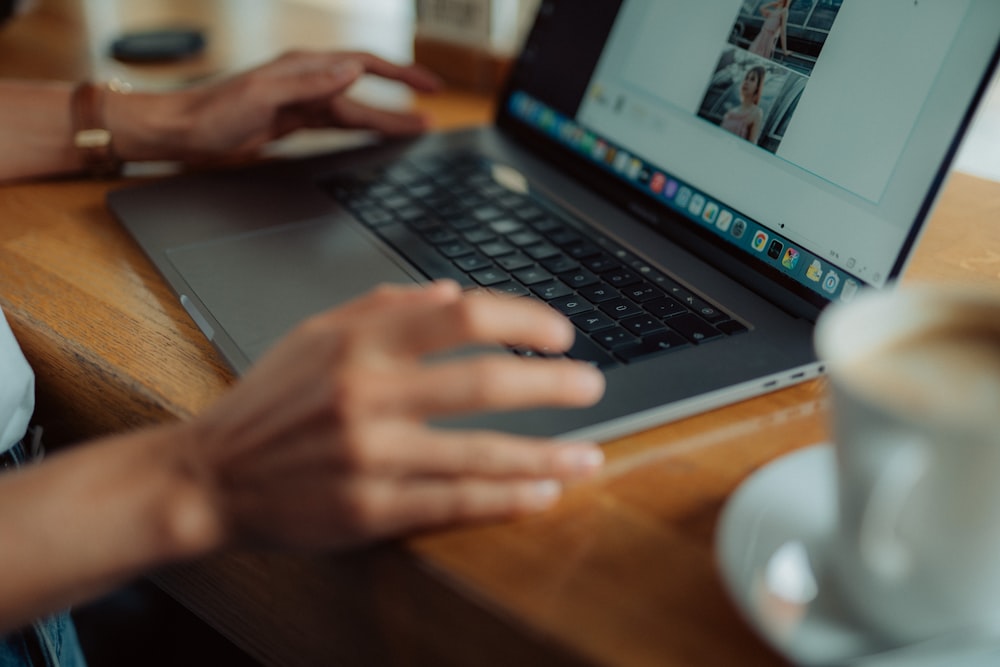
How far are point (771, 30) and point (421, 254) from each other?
28 cm

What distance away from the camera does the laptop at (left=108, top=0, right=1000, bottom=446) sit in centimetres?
51

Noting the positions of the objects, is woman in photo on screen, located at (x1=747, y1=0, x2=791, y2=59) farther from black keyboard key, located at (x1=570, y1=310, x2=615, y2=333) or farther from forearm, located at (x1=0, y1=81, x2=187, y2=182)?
forearm, located at (x1=0, y1=81, x2=187, y2=182)

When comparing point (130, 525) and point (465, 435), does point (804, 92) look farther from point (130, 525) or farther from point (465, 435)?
point (130, 525)

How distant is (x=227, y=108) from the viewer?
0.81m

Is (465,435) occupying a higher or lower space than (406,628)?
higher

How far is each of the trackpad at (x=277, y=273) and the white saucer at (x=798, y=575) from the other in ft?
0.93

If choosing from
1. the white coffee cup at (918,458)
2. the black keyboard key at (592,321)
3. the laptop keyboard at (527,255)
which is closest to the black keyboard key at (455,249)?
the laptop keyboard at (527,255)

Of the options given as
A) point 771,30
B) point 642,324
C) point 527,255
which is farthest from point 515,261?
point 771,30

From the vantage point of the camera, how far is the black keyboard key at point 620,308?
56 cm

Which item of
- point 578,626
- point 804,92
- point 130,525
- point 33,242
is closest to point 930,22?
point 804,92

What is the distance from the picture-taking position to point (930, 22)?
0.52 meters

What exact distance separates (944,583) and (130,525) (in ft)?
1.09

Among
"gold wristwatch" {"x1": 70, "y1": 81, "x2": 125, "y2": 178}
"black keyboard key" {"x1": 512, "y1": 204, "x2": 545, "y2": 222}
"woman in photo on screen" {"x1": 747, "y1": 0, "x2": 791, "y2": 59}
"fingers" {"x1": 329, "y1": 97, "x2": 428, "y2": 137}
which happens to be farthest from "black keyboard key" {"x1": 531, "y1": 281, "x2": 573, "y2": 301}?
"gold wristwatch" {"x1": 70, "y1": 81, "x2": 125, "y2": 178}

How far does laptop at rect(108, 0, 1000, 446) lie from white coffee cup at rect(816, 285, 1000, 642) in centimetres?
14
